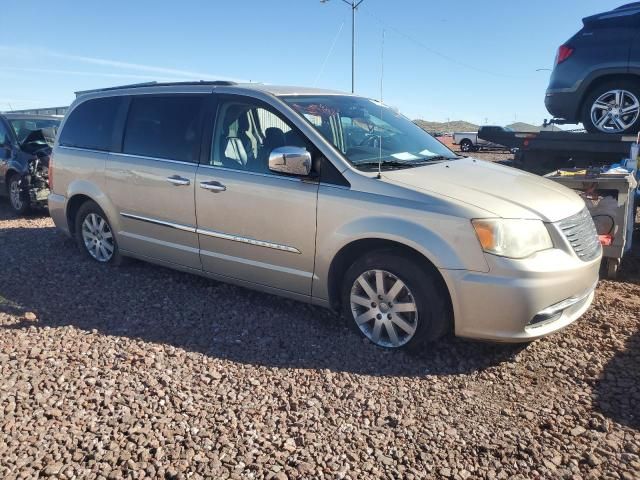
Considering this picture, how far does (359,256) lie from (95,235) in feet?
10.8

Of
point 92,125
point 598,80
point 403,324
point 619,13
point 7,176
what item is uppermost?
point 619,13

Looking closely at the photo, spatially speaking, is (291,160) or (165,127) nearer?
(291,160)

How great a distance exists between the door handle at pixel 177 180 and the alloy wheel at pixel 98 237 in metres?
1.29

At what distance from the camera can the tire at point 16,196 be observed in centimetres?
872

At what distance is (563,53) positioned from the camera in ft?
23.9

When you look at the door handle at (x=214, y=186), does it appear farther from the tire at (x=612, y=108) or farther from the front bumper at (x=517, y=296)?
the tire at (x=612, y=108)

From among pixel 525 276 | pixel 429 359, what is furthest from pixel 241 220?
pixel 525 276

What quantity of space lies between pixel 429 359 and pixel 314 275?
1.03m

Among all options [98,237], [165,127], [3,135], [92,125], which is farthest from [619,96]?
[3,135]

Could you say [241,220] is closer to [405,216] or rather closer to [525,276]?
[405,216]

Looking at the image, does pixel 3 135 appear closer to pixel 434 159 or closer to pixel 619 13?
pixel 434 159

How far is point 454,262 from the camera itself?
3391 mm

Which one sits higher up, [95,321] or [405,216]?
[405,216]

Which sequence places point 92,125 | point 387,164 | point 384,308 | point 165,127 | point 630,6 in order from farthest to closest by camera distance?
point 630,6, point 92,125, point 165,127, point 387,164, point 384,308
